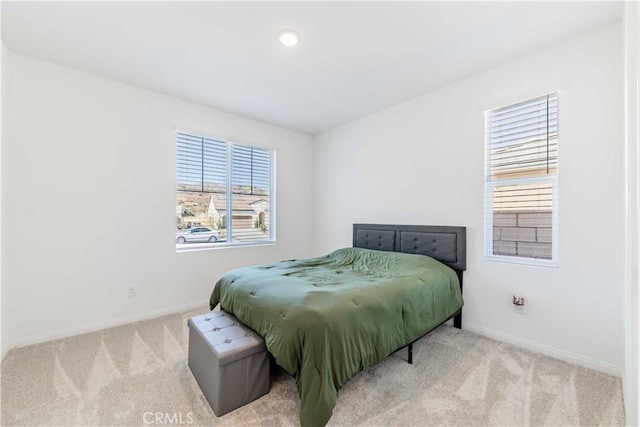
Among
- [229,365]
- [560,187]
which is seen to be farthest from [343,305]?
[560,187]

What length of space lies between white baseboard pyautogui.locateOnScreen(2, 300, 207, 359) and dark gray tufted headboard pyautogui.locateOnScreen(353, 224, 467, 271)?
96.0 inches

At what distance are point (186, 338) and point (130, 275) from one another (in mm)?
1076

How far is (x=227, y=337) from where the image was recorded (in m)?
1.82

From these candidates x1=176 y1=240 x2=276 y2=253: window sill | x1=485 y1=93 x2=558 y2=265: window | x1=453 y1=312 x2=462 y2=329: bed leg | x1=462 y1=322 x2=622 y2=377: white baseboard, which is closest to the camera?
x1=462 y1=322 x2=622 y2=377: white baseboard

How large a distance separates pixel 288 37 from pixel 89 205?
8.52 ft

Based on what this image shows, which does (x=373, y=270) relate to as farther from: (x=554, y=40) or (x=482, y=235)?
(x=554, y=40)

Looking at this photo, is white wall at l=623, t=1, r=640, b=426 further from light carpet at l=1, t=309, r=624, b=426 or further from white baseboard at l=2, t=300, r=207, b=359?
white baseboard at l=2, t=300, r=207, b=359

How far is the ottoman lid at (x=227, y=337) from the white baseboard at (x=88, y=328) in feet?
4.88

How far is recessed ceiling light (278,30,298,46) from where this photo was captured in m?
2.15

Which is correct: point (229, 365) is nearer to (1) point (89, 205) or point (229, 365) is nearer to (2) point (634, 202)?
(2) point (634, 202)

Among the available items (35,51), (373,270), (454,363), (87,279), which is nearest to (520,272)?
(454,363)

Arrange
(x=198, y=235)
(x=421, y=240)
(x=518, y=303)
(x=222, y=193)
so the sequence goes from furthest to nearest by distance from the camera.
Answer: (x=222, y=193)
(x=198, y=235)
(x=421, y=240)
(x=518, y=303)

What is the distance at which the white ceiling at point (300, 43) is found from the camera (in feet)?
6.34

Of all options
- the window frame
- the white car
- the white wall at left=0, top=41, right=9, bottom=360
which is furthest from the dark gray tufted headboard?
the white wall at left=0, top=41, right=9, bottom=360
